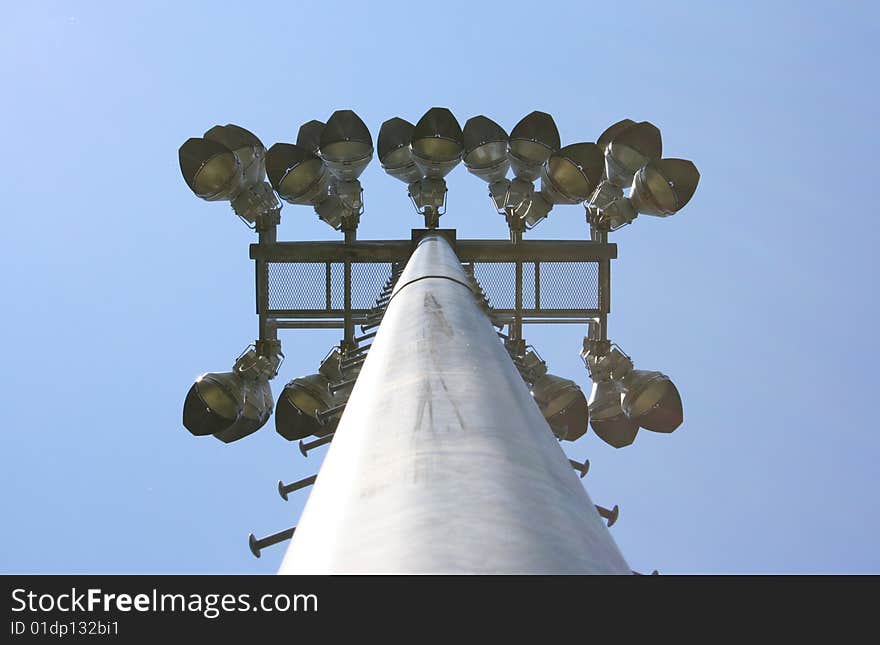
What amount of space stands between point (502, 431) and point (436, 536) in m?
1.07

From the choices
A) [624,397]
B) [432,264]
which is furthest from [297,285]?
[432,264]

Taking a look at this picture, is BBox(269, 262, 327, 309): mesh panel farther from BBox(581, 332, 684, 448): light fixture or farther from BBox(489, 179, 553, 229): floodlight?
BBox(581, 332, 684, 448): light fixture

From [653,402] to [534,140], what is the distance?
4311 millimetres

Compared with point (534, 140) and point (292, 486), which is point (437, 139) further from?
point (292, 486)

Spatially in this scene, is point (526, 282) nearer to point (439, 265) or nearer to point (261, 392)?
point (261, 392)

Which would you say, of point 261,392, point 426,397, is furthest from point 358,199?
point 426,397

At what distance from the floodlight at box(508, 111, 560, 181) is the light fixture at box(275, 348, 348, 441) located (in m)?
A: 4.25

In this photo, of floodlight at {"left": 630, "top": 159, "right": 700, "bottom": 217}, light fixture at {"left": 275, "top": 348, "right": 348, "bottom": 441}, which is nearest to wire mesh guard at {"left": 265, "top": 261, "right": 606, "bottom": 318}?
light fixture at {"left": 275, "top": 348, "right": 348, "bottom": 441}

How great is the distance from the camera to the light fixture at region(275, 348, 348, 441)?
1605 cm

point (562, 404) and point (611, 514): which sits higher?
point (562, 404)

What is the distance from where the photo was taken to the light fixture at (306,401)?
1605cm

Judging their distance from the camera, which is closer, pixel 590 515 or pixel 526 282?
pixel 590 515

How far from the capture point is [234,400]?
15.4m
